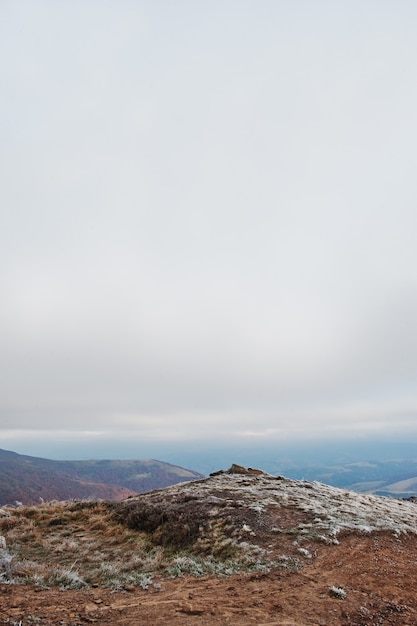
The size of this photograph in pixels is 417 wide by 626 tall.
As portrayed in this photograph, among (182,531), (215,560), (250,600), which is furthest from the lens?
(182,531)

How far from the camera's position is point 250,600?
10.2 meters

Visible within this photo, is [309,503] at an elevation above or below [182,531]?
above

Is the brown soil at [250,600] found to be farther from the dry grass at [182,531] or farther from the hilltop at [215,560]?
the dry grass at [182,531]

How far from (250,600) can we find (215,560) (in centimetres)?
375

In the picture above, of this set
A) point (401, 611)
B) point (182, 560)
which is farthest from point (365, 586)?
point (182, 560)

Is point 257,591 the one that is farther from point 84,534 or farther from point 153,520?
point 84,534

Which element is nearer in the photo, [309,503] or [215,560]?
[215,560]

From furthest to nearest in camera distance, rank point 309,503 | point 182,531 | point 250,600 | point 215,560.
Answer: point 309,503, point 182,531, point 215,560, point 250,600

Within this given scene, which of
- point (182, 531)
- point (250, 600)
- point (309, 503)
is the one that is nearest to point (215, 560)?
point (182, 531)

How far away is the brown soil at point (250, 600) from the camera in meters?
9.16

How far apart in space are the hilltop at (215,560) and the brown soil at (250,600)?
5cm

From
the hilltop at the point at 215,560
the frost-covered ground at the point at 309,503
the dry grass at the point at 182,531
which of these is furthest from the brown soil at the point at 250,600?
the frost-covered ground at the point at 309,503

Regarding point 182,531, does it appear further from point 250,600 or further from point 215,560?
point 250,600

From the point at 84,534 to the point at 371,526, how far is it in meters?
14.4
